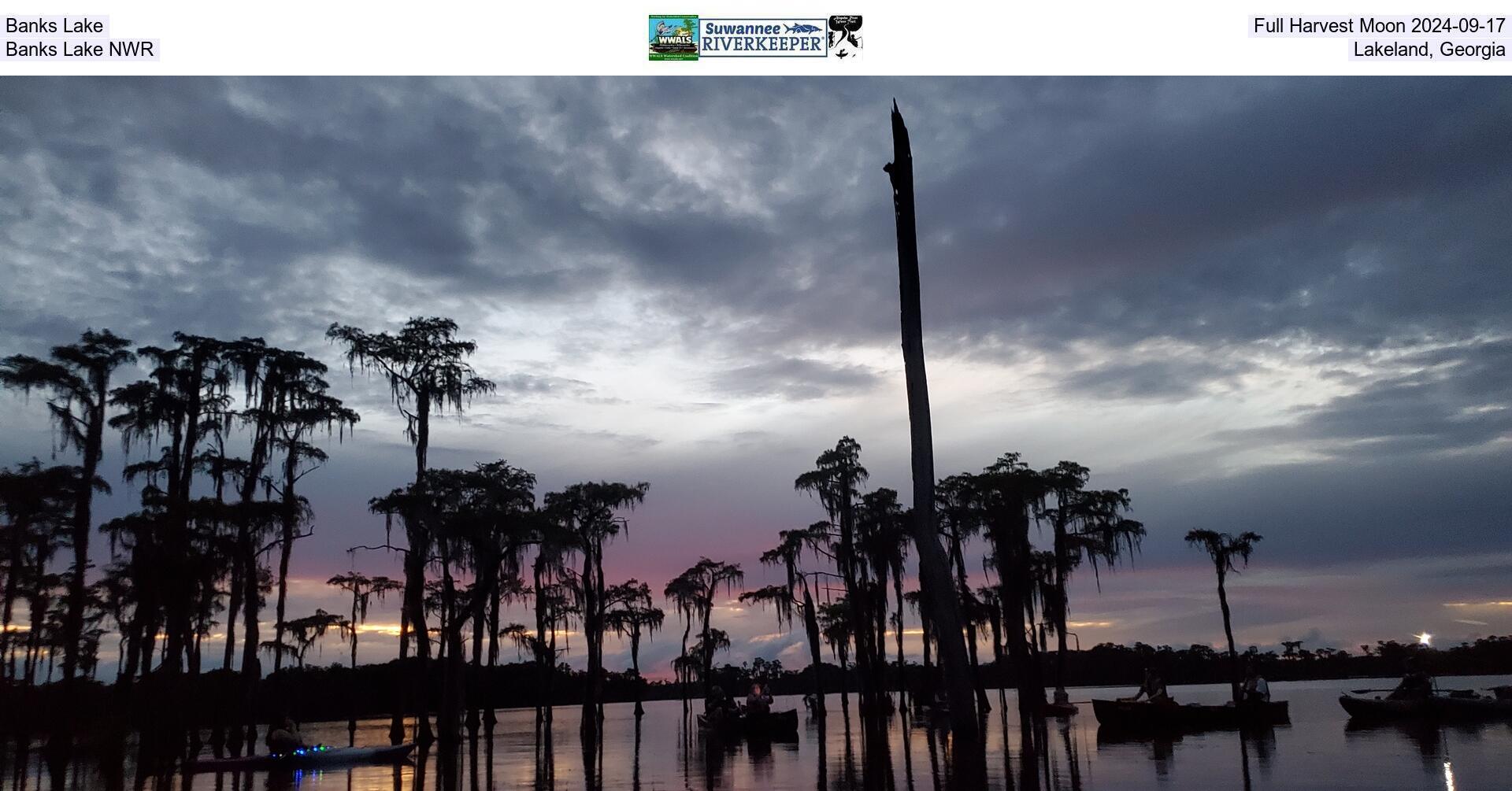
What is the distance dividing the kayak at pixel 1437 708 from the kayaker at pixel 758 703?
883 inches

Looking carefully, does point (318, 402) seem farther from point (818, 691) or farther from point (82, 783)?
point (818, 691)

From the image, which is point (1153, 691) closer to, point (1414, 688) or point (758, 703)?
point (1414, 688)

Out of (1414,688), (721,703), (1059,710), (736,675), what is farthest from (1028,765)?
(736,675)

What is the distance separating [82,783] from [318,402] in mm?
16358

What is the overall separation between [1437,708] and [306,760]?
4006 cm

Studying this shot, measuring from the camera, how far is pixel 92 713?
59812 millimetres

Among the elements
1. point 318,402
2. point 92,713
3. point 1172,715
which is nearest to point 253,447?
point 318,402

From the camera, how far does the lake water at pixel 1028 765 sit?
58.6 feet

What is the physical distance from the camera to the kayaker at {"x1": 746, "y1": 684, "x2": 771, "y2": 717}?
128ft

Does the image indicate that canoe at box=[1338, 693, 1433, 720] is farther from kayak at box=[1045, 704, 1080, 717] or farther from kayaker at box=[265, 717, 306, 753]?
kayaker at box=[265, 717, 306, 753]
